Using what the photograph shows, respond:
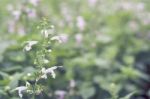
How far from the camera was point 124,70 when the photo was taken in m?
3.69

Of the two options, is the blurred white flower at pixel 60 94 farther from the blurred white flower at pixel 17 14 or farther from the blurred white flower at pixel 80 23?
the blurred white flower at pixel 80 23

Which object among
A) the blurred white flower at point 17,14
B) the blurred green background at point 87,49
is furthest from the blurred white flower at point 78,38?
the blurred white flower at point 17,14

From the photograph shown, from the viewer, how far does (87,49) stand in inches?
160

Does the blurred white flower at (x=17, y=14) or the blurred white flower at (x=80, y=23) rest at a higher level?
the blurred white flower at (x=80, y=23)

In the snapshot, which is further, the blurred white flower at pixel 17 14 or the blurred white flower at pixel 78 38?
the blurred white flower at pixel 78 38

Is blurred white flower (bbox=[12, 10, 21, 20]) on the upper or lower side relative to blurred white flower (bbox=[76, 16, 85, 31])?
lower

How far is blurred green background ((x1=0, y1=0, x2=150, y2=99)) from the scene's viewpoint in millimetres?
3406

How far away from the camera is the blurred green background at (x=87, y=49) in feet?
11.2

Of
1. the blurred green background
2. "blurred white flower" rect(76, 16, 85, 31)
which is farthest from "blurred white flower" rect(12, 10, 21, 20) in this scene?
"blurred white flower" rect(76, 16, 85, 31)

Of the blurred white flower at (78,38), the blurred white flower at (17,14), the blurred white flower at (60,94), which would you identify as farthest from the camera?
the blurred white flower at (78,38)

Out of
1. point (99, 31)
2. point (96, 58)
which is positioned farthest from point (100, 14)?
point (96, 58)

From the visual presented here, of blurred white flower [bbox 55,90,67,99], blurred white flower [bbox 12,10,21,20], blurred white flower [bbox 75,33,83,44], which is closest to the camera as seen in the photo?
blurred white flower [bbox 55,90,67,99]

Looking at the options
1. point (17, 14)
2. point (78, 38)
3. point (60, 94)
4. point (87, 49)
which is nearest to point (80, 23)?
point (78, 38)

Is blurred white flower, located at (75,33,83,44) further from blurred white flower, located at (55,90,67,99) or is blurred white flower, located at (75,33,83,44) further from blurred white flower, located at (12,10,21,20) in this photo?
blurred white flower, located at (55,90,67,99)
